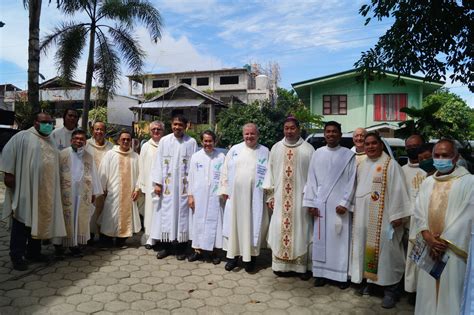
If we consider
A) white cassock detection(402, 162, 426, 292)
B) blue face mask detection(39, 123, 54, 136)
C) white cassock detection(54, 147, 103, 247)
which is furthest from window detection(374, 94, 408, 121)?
blue face mask detection(39, 123, 54, 136)

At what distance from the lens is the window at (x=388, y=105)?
2148cm

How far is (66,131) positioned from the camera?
5.58m

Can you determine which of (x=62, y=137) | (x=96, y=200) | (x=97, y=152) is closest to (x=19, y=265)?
(x=96, y=200)

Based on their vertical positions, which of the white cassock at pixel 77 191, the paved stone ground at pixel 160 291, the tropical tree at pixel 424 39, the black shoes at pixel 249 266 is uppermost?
the tropical tree at pixel 424 39

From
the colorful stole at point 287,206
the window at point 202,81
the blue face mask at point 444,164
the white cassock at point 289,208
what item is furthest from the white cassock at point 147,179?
the window at point 202,81

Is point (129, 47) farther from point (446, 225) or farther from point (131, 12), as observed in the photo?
point (446, 225)

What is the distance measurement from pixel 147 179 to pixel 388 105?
19050 mm

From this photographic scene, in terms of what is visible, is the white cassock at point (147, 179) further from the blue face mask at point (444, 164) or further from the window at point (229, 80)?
the window at point (229, 80)

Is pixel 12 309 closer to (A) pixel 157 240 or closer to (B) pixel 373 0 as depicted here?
(A) pixel 157 240

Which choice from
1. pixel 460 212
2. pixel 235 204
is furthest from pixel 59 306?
pixel 460 212

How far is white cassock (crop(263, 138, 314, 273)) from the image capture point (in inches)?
187

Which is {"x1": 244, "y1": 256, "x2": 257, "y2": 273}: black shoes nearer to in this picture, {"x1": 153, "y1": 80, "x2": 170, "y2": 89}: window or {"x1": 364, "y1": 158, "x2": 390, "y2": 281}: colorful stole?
{"x1": 364, "y1": 158, "x2": 390, "y2": 281}: colorful stole

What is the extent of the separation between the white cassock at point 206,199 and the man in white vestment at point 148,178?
0.66 meters

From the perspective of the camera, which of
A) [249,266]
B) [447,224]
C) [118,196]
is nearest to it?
[447,224]
